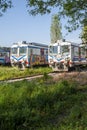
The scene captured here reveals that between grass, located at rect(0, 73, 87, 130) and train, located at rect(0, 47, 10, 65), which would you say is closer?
grass, located at rect(0, 73, 87, 130)

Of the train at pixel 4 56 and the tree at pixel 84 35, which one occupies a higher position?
the tree at pixel 84 35

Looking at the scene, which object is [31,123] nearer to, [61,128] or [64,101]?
[61,128]

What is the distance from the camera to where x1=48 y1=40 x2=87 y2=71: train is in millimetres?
28547

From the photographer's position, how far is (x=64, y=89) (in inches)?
480

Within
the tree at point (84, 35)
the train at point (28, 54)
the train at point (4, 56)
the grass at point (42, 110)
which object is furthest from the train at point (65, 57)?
the grass at point (42, 110)

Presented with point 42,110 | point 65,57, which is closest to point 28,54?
point 65,57

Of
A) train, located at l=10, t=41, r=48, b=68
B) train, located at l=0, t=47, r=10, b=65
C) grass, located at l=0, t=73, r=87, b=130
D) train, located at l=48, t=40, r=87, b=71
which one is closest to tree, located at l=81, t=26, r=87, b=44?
grass, located at l=0, t=73, r=87, b=130

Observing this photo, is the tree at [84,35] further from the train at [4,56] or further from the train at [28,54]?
the train at [4,56]

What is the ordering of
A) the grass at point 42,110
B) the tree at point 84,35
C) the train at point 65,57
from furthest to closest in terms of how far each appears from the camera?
the train at point 65,57 < the tree at point 84,35 < the grass at point 42,110

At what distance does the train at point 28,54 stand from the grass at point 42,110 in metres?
19.6

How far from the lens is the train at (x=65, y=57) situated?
2855 centimetres

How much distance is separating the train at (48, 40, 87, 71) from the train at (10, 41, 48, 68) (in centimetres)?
207

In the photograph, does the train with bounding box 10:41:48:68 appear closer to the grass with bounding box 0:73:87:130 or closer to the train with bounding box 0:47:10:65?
the train with bounding box 0:47:10:65

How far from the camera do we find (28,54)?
3153 cm
